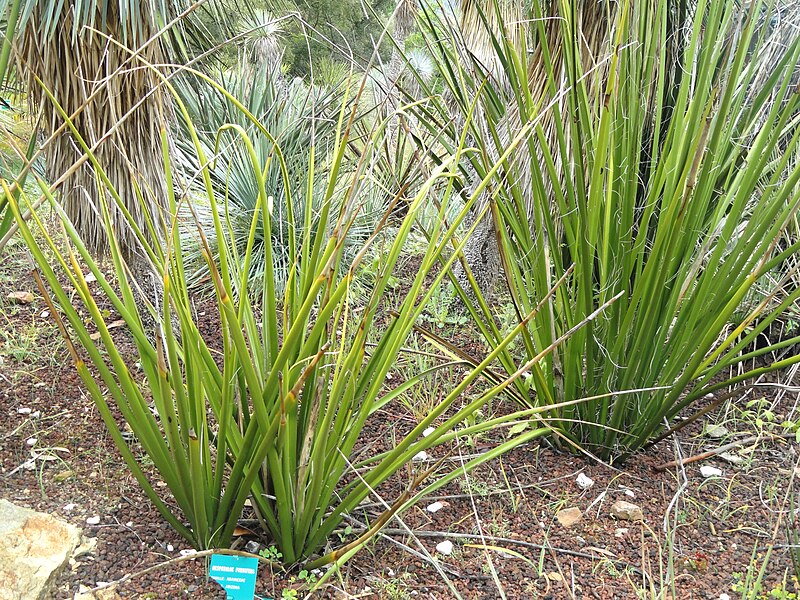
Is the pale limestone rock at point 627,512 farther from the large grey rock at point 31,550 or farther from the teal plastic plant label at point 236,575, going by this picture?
the large grey rock at point 31,550

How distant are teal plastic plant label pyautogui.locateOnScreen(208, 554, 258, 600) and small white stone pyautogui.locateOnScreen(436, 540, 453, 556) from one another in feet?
1.82

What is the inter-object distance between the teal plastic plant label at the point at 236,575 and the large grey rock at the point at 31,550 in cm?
42

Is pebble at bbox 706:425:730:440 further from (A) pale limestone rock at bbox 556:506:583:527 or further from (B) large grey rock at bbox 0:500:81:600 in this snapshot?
(B) large grey rock at bbox 0:500:81:600

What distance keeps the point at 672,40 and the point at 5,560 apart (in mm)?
2580

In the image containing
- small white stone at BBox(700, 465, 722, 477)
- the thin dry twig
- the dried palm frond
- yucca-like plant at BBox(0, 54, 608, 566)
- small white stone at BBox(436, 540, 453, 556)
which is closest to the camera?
yucca-like plant at BBox(0, 54, 608, 566)

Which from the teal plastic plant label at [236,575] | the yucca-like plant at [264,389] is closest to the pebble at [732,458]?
the yucca-like plant at [264,389]

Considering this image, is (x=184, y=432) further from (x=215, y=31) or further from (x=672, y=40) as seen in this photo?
(x=215, y=31)

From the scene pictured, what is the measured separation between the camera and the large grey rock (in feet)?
5.83

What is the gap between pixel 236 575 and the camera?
174 cm

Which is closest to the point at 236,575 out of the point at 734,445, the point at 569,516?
the point at 569,516

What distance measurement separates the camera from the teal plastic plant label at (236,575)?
68.3 inches

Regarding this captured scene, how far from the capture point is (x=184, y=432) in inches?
72.9

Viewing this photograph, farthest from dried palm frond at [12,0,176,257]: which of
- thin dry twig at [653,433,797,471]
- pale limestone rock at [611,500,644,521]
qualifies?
thin dry twig at [653,433,797,471]

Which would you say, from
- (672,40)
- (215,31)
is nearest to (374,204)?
(215,31)
